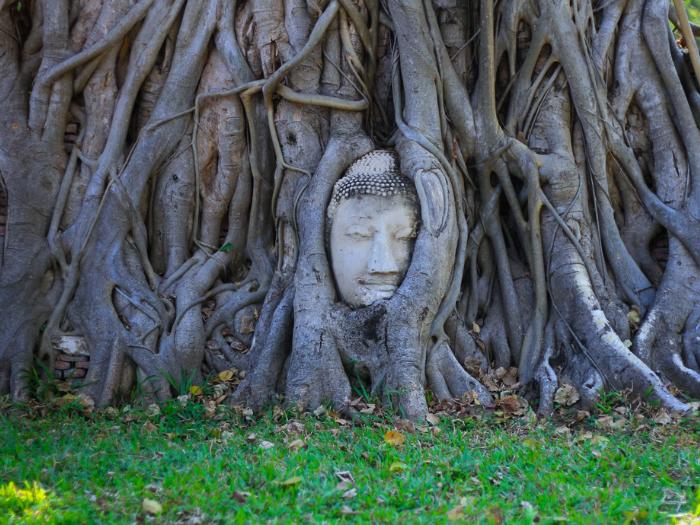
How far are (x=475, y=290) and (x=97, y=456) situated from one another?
2637 mm

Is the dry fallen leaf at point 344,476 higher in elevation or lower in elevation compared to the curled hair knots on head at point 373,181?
lower

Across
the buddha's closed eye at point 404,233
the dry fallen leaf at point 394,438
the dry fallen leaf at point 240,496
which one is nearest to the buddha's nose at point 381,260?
the buddha's closed eye at point 404,233

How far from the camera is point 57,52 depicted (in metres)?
5.11

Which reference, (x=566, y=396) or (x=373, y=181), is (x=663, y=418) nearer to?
(x=566, y=396)

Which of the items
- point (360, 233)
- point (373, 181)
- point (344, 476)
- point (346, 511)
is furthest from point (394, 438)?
point (373, 181)

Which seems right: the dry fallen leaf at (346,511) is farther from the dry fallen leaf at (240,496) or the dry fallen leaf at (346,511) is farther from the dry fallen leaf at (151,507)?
the dry fallen leaf at (151,507)

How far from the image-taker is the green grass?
2652 millimetres

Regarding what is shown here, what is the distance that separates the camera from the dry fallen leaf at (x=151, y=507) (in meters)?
2.62

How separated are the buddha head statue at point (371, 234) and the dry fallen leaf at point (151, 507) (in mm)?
1931

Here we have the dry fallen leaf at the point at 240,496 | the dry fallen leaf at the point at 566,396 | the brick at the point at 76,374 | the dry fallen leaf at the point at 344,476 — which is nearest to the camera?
the dry fallen leaf at the point at 240,496

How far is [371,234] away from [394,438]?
4.45 ft

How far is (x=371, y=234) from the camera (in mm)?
4402

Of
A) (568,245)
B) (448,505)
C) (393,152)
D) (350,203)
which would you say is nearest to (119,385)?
(350,203)

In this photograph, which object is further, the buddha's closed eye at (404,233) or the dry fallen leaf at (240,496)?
the buddha's closed eye at (404,233)
